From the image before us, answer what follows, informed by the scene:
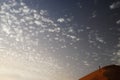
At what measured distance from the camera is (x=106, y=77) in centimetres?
1659

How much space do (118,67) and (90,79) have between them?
3559 mm

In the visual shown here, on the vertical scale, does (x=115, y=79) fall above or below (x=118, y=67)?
below

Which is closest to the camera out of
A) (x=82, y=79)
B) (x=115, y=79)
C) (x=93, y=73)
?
(x=115, y=79)

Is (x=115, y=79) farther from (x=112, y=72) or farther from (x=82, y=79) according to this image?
(x=82, y=79)

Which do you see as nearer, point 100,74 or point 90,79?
point 100,74

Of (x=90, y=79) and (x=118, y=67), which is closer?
(x=118, y=67)

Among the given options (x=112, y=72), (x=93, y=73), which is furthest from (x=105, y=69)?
(x=93, y=73)

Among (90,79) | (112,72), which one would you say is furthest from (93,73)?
(112,72)

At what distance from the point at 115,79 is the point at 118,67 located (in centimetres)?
122

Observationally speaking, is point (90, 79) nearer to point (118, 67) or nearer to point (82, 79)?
point (82, 79)

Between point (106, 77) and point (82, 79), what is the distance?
14.9 ft

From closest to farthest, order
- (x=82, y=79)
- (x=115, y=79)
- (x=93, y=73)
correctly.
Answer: (x=115, y=79)
(x=93, y=73)
(x=82, y=79)

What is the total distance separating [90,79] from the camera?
742 inches

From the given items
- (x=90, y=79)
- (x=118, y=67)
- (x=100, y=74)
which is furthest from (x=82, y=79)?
(x=118, y=67)
